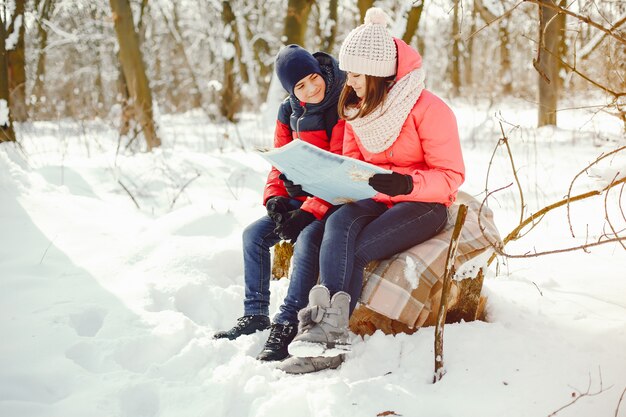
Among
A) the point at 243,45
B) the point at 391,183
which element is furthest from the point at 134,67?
the point at 243,45

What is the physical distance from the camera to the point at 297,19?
820 centimetres

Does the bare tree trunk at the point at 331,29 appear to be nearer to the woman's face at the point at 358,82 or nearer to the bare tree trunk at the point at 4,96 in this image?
the bare tree trunk at the point at 4,96

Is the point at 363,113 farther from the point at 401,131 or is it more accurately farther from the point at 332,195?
the point at 332,195

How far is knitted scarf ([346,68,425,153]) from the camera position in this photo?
2260 mm

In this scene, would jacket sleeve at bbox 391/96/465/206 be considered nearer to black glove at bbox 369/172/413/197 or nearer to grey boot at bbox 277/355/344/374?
black glove at bbox 369/172/413/197

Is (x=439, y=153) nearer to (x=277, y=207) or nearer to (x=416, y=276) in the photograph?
(x=416, y=276)

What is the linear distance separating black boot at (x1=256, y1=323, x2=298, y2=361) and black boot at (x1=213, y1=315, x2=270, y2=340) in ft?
0.65

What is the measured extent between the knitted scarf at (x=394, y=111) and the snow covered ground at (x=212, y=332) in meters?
0.43

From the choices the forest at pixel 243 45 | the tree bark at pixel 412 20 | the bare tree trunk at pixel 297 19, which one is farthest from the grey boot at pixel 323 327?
the bare tree trunk at pixel 297 19

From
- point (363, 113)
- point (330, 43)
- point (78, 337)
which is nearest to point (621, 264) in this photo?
point (363, 113)

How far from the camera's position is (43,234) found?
335cm

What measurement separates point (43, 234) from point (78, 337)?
1353mm

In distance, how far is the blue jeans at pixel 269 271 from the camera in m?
2.32

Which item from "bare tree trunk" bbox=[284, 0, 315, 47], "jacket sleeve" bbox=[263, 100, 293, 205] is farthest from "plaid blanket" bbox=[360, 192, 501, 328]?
"bare tree trunk" bbox=[284, 0, 315, 47]
